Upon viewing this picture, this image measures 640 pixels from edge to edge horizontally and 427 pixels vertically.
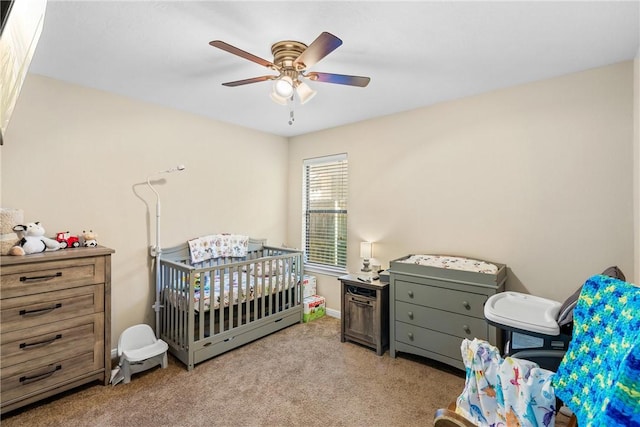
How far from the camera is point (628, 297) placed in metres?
0.90

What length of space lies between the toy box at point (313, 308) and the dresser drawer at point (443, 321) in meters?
1.23

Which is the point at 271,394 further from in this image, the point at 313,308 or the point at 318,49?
the point at 318,49

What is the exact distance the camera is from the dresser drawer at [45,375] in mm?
1857

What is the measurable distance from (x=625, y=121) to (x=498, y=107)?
84 cm

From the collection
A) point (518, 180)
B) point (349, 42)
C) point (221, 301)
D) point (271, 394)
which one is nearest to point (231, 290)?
point (221, 301)

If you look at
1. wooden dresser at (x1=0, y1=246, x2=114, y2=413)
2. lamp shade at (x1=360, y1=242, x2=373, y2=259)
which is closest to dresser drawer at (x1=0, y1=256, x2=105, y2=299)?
wooden dresser at (x1=0, y1=246, x2=114, y2=413)

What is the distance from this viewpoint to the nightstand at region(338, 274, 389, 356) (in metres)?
2.80

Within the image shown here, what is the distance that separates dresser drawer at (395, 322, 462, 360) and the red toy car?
111 inches

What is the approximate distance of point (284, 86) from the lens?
1828 millimetres

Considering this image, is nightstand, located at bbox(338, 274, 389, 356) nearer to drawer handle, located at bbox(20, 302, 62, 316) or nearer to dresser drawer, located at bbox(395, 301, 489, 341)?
dresser drawer, located at bbox(395, 301, 489, 341)

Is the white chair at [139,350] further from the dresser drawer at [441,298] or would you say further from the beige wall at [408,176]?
the dresser drawer at [441,298]

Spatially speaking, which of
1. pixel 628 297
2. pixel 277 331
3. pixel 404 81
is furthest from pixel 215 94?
pixel 628 297

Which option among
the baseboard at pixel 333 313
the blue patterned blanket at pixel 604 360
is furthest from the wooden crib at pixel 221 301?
the blue patterned blanket at pixel 604 360

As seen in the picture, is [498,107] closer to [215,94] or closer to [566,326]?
[566,326]
